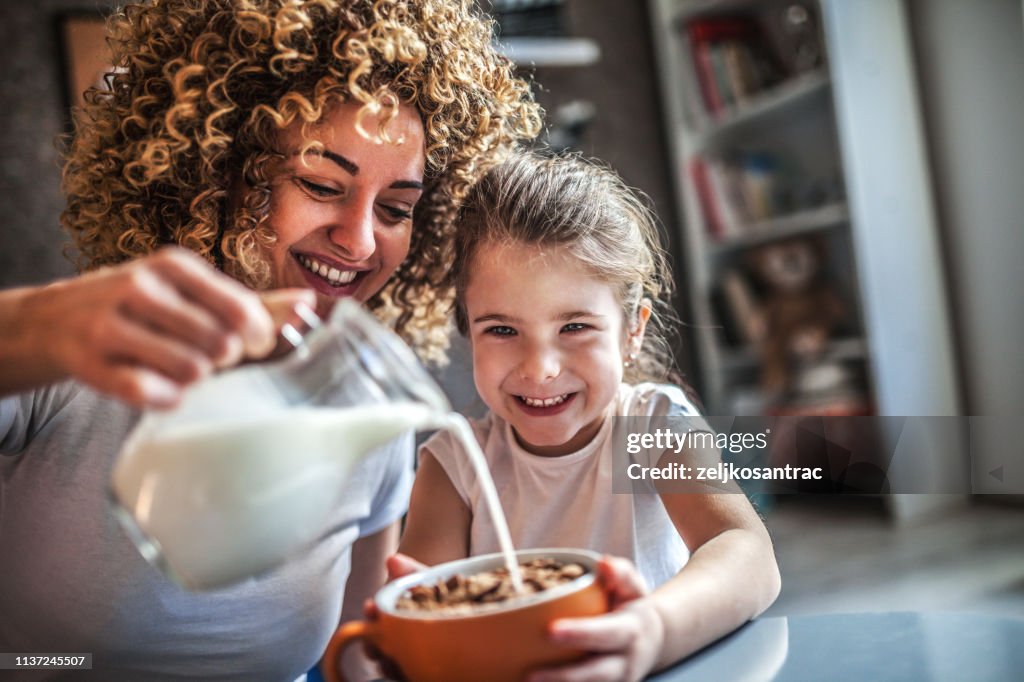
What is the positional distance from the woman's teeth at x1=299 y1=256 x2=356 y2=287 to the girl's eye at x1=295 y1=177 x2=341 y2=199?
76mm

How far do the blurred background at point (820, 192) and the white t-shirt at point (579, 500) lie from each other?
1400mm

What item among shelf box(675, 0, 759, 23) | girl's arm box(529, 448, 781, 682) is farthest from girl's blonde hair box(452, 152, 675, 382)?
shelf box(675, 0, 759, 23)

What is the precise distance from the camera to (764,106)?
312 cm

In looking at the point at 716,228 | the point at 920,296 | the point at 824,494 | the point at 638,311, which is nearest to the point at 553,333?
the point at 638,311

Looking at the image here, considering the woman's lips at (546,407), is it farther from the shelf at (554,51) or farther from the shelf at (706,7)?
the shelf at (706,7)

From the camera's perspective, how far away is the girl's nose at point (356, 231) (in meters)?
0.91

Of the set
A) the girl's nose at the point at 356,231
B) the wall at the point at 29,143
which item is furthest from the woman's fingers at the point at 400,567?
the wall at the point at 29,143

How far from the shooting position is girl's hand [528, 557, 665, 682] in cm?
49

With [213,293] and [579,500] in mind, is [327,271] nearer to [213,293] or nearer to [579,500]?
[579,500]

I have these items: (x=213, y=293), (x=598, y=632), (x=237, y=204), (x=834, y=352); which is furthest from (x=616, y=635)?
(x=834, y=352)

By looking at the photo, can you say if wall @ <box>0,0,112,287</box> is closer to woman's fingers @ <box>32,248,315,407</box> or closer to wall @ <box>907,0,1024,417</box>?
woman's fingers @ <box>32,248,315,407</box>

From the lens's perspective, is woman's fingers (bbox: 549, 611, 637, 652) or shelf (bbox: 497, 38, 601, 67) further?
shelf (bbox: 497, 38, 601, 67)

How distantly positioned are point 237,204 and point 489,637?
0.64 meters

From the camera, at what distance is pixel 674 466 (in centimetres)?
79
